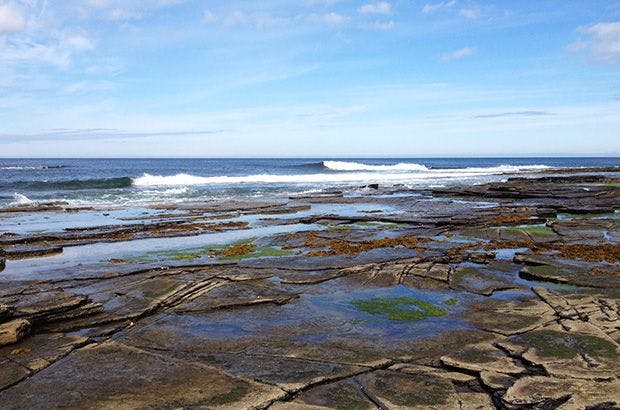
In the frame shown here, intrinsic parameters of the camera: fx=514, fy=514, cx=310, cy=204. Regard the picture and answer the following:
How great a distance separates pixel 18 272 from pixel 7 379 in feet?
23.3

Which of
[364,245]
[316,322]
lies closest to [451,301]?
[316,322]

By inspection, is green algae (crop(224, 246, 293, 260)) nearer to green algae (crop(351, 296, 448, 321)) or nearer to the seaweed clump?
the seaweed clump

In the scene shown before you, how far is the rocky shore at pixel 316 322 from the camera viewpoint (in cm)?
568

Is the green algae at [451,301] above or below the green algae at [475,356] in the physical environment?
below

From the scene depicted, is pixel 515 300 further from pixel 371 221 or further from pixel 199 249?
pixel 371 221

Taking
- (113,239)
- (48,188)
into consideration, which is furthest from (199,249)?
(48,188)

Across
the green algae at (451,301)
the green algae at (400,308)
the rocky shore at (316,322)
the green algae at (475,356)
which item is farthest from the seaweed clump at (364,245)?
the green algae at (475,356)

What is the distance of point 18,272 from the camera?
12.3 metres

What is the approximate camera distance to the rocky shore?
18.6 ft

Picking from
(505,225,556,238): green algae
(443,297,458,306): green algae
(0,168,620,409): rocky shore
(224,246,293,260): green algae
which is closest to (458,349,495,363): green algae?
(0,168,620,409): rocky shore

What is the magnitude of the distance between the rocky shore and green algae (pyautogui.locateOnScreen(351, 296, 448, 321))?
35 mm

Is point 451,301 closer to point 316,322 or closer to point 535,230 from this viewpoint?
point 316,322

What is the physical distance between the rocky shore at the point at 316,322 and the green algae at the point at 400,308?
3 cm

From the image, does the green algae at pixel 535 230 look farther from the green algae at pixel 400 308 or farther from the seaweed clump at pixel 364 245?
the green algae at pixel 400 308
